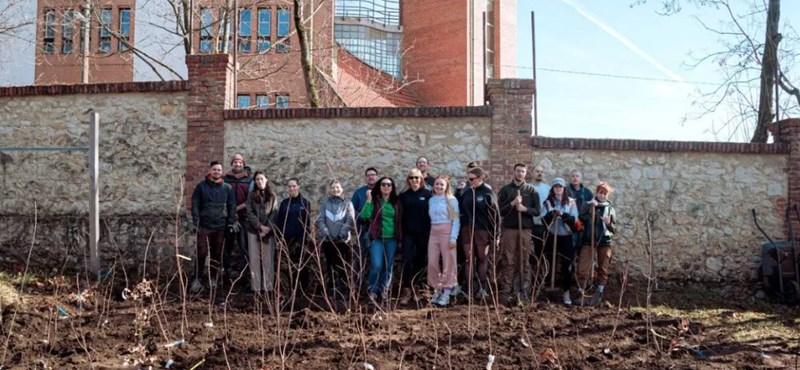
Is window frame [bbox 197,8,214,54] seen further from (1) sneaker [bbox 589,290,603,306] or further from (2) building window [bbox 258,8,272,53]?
(1) sneaker [bbox 589,290,603,306]

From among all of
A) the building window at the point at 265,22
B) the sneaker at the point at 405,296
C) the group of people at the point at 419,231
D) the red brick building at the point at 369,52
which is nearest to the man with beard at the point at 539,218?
the group of people at the point at 419,231

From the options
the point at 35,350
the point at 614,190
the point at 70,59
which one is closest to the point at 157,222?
the point at 35,350

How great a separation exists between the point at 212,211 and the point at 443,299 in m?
3.03

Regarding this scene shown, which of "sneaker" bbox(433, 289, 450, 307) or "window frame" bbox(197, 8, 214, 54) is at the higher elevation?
"window frame" bbox(197, 8, 214, 54)

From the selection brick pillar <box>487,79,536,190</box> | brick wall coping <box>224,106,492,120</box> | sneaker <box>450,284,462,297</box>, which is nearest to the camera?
sneaker <box>450,284,462,297</box>

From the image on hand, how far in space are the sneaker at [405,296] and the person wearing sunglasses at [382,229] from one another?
27 centimetres

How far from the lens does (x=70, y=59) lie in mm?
21844

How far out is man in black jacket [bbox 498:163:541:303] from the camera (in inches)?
331

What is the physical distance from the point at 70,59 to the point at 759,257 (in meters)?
20.1

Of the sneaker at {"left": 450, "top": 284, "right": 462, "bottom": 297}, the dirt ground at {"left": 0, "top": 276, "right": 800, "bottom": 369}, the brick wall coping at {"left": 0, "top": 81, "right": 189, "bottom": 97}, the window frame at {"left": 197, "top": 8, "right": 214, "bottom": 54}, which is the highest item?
the window frame at {"left": 197, "top": 8, "right": 214, "bottom": 54}

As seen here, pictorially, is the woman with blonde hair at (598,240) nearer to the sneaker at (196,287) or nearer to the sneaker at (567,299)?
the sneaker at (567,299)

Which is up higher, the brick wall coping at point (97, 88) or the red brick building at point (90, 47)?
the red brick building at point (90, 47)

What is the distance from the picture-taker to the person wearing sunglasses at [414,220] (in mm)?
8461

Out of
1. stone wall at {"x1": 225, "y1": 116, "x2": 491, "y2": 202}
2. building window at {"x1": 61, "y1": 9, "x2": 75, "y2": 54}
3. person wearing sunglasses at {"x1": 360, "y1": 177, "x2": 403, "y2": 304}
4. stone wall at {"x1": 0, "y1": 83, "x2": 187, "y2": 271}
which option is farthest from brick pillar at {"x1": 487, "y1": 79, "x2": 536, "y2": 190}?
building window at {"x1": 61, "y1": 9, "x2": 75, "y2": 54}
